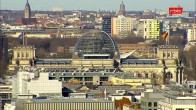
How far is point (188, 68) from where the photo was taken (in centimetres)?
8931

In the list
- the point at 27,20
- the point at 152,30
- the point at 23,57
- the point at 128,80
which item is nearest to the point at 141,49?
the point at 152,30

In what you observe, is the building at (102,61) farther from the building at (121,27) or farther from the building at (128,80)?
the building at (121,27)

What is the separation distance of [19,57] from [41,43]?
3877 centimetres

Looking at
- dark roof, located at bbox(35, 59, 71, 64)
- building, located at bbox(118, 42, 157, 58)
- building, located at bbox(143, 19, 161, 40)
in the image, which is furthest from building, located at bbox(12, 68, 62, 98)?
building, located at bbox(143, 19, 161, 40)

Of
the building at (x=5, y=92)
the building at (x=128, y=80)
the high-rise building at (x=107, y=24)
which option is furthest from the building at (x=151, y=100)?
the high-rise building at (x=107, y=24)

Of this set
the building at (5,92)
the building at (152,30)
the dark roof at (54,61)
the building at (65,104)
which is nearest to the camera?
the building at (65,104)

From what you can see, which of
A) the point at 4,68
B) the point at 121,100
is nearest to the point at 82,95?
the point at 121,100

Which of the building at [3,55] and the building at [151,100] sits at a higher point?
the building at [3,55]

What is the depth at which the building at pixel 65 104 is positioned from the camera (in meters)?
50.1

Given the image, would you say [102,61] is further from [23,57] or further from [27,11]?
[27,11]

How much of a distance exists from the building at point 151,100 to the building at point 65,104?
116 cm

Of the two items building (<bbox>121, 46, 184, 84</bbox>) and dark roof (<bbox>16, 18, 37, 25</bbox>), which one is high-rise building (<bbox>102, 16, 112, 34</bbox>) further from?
building (<bbox>121, 46, 184, 84</bbox>)

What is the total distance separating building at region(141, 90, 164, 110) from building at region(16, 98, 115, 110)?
3.82ft

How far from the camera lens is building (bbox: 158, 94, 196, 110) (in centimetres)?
4366
